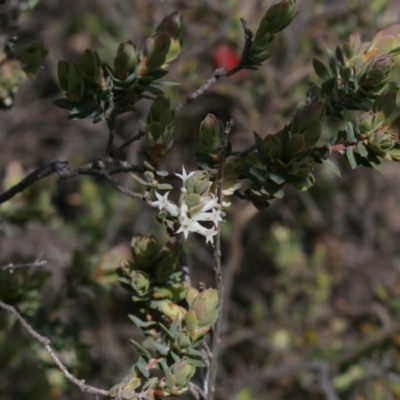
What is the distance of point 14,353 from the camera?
7.46 feet

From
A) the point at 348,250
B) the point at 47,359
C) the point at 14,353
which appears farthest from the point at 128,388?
the point at 348,250

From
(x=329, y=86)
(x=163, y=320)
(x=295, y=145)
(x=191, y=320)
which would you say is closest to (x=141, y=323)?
(x=163, y=320)

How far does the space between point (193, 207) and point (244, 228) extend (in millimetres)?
2317

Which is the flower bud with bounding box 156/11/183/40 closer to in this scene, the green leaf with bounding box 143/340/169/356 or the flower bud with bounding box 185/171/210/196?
the flower bud with bounding box 185/171/210/196

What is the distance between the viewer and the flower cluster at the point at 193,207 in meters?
1.08

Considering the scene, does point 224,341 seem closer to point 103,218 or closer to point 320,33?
point 103,218

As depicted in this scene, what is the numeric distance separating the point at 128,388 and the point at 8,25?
775mm

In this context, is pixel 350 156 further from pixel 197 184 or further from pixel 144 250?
pixel 144 250

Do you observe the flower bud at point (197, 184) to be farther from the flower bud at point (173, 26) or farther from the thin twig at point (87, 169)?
the flower bud at point (173, 26)

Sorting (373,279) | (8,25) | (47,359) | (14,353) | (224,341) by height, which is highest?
(8,25)

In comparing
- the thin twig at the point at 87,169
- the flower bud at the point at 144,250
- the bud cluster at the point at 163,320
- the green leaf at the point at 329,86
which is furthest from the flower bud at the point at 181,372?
the green leaf at the point at 329,86

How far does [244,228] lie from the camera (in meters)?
3.39

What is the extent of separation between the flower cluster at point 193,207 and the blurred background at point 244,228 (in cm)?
130

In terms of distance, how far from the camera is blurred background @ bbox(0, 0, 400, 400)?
8.83 ft
